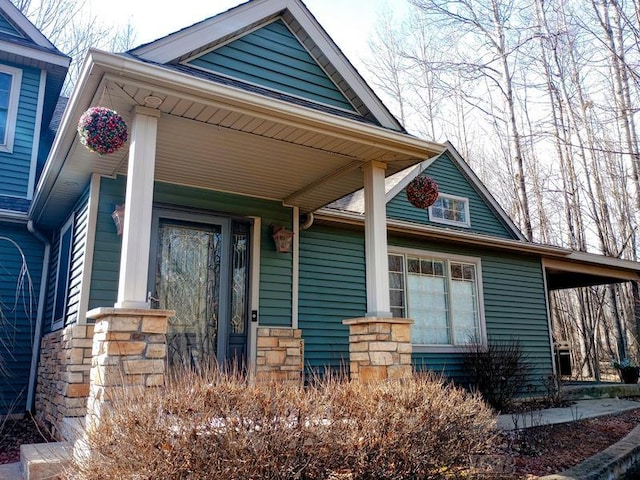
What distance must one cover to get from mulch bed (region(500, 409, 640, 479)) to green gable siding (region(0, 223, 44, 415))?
5.58m

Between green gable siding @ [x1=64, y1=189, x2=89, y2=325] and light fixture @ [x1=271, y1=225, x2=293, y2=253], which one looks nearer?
green gable siding @ [x1=64, y1=189, x2=89, y2=325]

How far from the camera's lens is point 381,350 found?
14.7 feet

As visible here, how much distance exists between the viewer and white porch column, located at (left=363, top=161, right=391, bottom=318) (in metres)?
4.70

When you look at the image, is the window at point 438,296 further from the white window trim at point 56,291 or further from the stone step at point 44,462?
the stone step at point 44,462

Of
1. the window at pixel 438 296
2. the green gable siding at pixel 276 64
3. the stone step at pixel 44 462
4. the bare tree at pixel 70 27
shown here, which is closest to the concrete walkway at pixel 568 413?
the window at pixel 438 296

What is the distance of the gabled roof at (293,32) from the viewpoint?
4246 millimetres

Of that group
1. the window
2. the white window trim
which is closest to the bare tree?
the white window trim

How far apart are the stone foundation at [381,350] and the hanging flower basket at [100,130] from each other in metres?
2.60

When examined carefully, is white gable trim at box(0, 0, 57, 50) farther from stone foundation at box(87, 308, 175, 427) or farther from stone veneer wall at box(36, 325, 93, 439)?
stone foundation at box(87, 308, 175, 427)

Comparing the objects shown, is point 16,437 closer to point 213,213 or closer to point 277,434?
point 213,213

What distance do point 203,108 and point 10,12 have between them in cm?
554

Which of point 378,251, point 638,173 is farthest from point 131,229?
point 638,173

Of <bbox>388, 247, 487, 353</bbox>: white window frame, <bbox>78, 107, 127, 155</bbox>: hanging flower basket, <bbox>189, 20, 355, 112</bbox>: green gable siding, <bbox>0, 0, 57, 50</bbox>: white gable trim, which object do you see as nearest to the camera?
<bbox>78, 107, 127, 155</bbox>: hanging flower basket

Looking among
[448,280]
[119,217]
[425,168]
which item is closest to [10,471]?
[119,217]
